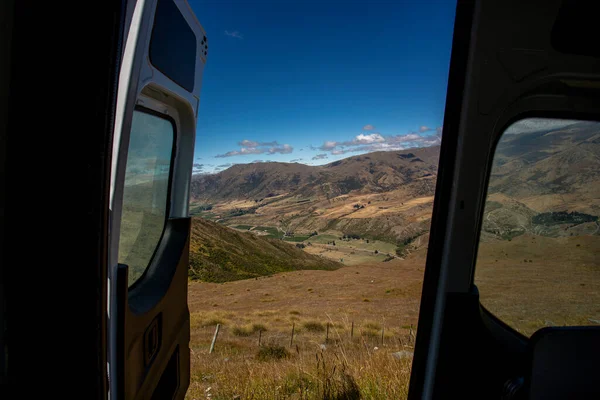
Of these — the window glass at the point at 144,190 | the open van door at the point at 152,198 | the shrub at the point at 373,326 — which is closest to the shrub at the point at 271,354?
the open van door at the point at 152,198

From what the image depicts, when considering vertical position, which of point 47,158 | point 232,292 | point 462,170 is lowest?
point 232,292

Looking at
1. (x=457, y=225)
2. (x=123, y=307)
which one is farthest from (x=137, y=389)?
(x=457, y=225)

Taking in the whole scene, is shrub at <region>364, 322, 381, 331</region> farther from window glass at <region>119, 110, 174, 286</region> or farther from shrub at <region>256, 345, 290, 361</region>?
window glass at <region>119, 110, 174, 286</region>

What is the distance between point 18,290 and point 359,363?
464cm

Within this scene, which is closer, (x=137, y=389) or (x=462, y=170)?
(x=462, y=170)

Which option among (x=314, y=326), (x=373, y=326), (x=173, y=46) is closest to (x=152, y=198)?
(x=173, y=46)

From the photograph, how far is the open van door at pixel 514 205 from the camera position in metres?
1.65

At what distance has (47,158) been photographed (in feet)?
4.71

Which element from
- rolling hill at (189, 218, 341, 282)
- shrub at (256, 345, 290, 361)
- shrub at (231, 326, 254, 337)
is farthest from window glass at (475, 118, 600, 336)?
rolling hill at (189, 218, 341, 282)

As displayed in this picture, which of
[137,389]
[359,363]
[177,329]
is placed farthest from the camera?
[359,363]

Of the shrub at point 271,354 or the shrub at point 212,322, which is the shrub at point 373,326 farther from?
the shrub at point 212,322

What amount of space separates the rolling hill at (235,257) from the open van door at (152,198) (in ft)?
206

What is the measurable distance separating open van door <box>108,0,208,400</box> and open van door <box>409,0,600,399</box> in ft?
4.68

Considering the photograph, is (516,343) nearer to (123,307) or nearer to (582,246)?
(582,246)
